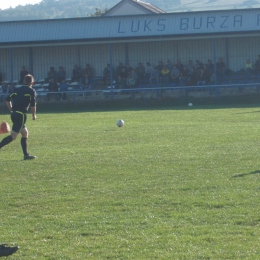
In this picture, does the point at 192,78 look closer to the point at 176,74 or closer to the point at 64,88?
the point at 176,74

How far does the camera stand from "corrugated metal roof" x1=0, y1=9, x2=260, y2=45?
31.9m

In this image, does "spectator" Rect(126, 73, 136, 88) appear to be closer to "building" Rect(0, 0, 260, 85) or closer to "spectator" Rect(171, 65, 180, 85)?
"building" Rect(0, 0, 260, 85)

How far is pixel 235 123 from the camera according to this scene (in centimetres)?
1812

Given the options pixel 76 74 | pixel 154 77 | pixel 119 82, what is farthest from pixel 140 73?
pixel 76 74

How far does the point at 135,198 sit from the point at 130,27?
1013 inches

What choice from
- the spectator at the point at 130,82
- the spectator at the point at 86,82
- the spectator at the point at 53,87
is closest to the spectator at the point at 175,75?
the spectator at the point at 130,82

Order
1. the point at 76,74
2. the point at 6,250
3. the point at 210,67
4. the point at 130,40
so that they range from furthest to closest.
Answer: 1. the point at 76,74
2. the point at 130,40
3. the point at 210,67
4. the point at 6,250

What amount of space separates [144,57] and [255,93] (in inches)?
355

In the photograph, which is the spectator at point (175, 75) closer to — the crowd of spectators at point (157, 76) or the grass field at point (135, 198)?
the crowd of spectators at point (157, 76)

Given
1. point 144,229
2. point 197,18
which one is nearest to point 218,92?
point 197,18

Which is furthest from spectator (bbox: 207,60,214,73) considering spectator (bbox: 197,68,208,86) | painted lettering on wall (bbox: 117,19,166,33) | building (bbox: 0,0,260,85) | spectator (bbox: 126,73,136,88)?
spectator (bbox: 126,73,136,88)

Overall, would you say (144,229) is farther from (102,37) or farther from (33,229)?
(102,37)

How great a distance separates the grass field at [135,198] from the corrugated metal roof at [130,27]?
1802cm

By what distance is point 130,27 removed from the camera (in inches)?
1292
